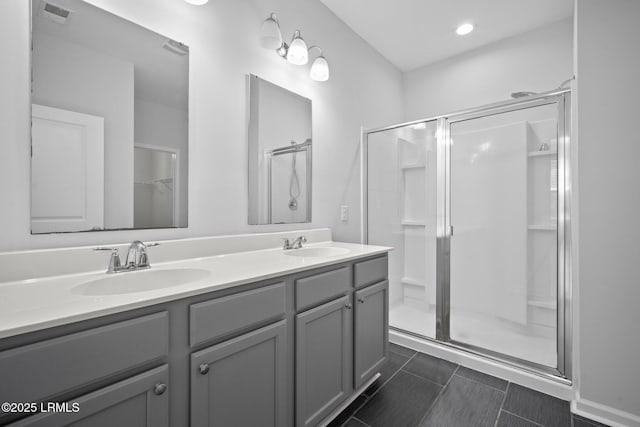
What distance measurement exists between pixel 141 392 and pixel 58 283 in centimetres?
51

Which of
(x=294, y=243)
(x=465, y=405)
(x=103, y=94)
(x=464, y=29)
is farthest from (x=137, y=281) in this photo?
(x=464, y=29)

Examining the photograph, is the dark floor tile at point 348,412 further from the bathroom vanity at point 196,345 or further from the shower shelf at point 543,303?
the shower shelf at point 543,303

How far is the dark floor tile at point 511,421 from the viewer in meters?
1.43

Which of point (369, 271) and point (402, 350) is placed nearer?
point (369, 271)

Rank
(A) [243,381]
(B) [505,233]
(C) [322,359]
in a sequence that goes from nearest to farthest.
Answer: (A) [243,381] < (C) [322,359] < (B) [505,233]

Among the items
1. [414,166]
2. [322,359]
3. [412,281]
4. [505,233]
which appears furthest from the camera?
[412,281]

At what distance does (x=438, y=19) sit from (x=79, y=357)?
3.00 meters

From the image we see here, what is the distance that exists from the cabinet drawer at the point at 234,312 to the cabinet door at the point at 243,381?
41 millimetres

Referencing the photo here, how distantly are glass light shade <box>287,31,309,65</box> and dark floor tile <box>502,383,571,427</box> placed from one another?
2.40 metres

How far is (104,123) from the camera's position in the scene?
3.83 feet

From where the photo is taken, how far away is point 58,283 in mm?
946

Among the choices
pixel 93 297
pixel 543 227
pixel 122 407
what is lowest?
pixel 122 407

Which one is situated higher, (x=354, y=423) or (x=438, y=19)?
(x=438, y=19)

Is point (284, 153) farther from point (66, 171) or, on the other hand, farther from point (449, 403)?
point (449, 403)
